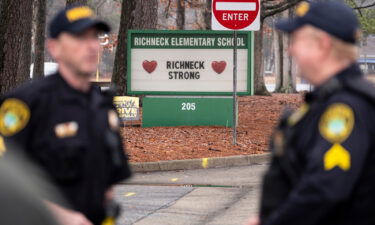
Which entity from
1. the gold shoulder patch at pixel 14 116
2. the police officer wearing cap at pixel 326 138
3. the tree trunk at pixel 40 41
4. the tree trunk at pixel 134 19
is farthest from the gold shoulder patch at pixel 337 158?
the tree trunk at pixel 40 41

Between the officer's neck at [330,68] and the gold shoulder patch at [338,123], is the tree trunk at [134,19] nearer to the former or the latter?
the officer's neck at [330,68]

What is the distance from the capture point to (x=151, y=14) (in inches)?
1032

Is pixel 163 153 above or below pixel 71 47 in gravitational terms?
below

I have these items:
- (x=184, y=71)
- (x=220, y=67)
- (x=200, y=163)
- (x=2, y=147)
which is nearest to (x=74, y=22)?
(x=2, y=147)

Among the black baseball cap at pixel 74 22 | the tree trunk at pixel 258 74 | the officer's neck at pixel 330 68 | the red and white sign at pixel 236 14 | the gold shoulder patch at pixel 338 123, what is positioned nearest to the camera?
the gold shoulder patch at pixel 338 123

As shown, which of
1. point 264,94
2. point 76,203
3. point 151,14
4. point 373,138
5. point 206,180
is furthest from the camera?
point 264,94

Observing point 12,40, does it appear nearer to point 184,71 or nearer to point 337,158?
point 184,71

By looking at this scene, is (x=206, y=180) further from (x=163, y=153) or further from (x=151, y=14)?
(x=151, y=14)

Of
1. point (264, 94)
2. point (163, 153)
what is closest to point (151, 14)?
point (163, 153)

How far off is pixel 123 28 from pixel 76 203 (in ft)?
72.7

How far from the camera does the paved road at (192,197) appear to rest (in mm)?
10953

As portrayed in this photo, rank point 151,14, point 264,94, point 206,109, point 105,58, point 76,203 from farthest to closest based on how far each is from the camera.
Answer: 1. point 105,58
2. point 264,94
3. point 151,14
4. point 206,109
5. point 76,203

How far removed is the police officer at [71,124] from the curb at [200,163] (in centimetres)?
1003

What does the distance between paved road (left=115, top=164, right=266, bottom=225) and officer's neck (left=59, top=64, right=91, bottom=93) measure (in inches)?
216
